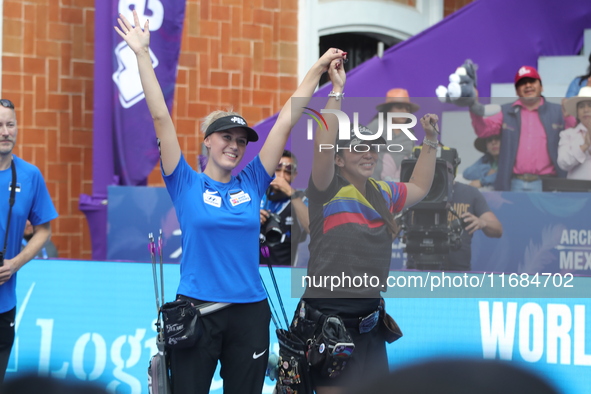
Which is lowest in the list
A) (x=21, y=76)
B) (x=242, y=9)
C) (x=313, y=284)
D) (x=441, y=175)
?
(x=313, y=284)

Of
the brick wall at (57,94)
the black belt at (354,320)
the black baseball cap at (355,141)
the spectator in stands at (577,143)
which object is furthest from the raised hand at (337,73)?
the brick wall at (57,94)

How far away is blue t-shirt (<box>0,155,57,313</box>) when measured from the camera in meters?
4.31

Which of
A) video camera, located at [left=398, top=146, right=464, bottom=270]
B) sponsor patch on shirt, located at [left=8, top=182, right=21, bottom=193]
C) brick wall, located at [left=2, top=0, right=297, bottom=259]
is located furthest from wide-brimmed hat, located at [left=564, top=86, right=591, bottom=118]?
brick wall, located at [left=2, top=0, right=297, bottom=259]

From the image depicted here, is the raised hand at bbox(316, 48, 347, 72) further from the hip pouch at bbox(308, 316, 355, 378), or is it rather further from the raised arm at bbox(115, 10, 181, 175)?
the hip pouch at bbox(308, 316, 355, 378)

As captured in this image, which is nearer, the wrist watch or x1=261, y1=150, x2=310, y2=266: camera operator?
the wrist watch

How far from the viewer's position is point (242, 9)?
10.2 metres

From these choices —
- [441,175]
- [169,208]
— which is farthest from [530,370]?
[169,208]

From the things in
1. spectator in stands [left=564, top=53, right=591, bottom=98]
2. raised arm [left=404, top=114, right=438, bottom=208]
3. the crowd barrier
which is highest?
spectator in stands [left=564, top=53, right=591, bottom=98]

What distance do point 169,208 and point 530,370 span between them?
6.65 meters

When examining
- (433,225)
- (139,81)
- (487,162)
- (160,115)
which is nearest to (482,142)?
(487,162)

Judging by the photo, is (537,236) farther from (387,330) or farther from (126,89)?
(126,89)

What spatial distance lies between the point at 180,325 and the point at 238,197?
647 millimetres

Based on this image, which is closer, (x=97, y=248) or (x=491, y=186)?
(x=491, y=186)

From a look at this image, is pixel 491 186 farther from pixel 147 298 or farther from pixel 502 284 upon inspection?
pixel 147 298
